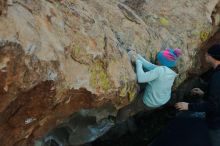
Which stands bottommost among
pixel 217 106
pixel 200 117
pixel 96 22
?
pixel 200 117

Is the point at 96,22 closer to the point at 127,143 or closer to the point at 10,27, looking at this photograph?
the point at 10,27

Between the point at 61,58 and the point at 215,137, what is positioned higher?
the point at 61,58

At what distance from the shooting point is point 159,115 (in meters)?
9.16

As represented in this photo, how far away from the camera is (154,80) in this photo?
579 centimetres

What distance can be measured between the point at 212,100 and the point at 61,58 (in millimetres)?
2146

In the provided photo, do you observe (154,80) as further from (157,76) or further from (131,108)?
(131,108)

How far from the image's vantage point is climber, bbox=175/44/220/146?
567cm

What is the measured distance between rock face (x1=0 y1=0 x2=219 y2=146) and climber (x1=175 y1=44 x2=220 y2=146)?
819 millimetres

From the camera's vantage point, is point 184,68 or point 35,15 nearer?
point 35,15

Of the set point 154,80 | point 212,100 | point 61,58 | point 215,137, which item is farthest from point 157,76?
point 61,58

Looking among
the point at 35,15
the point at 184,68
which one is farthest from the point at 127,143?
the point at 35,15

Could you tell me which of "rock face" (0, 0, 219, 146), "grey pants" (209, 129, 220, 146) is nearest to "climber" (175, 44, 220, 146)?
"grey pants" (209, 129, 220, 146)

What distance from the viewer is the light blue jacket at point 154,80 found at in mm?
5633

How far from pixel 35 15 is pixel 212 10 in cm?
411
